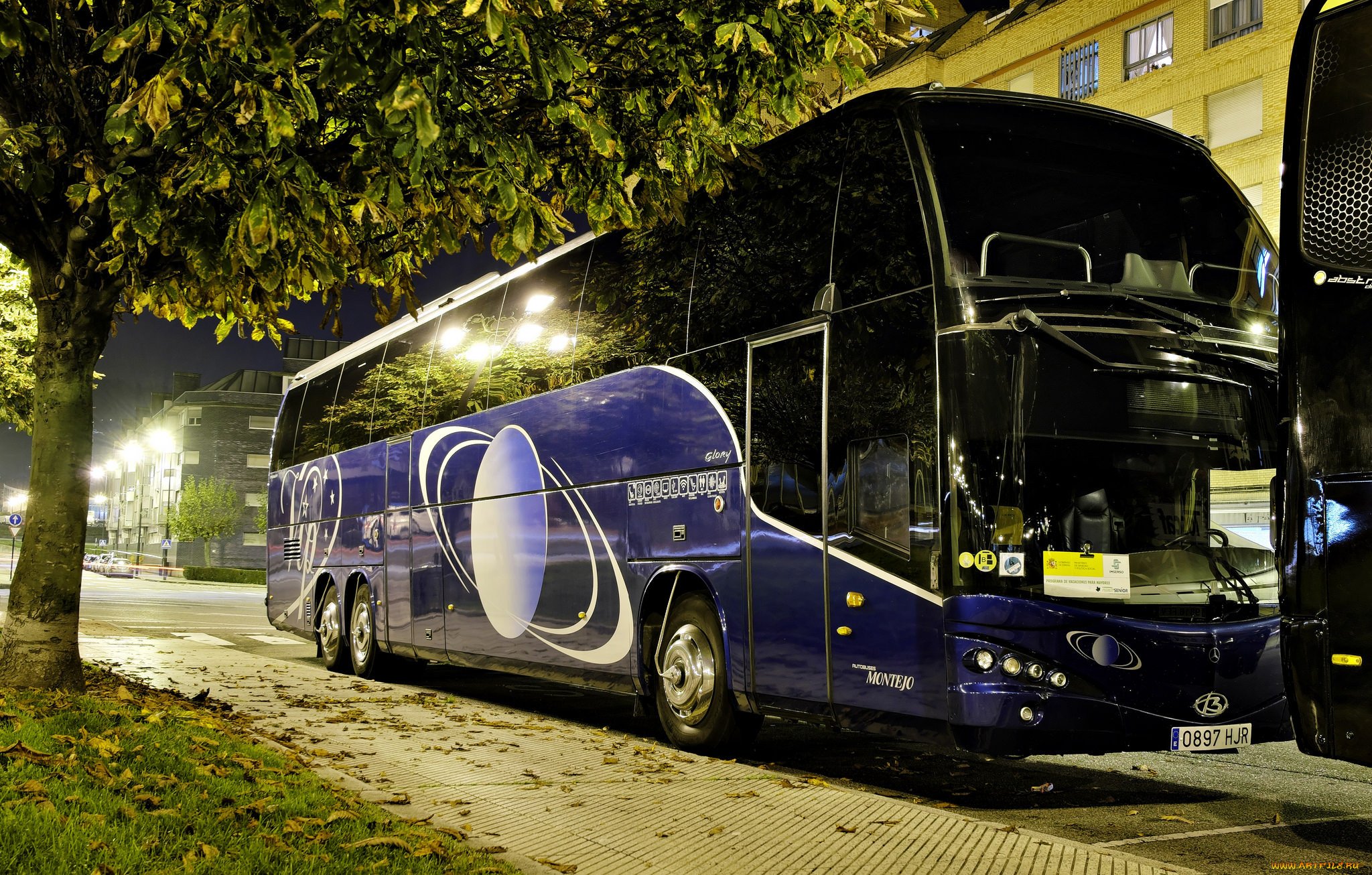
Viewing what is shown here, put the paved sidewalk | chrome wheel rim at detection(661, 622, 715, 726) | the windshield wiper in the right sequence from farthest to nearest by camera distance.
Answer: chrome wheel rim at detection(661, 622, 715, 726) → the windshield wiper → the paved sidewalk

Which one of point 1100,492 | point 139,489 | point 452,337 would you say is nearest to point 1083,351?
point 1100,492

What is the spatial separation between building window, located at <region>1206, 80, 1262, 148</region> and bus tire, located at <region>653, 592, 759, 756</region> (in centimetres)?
2740

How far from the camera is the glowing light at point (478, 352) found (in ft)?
43.0

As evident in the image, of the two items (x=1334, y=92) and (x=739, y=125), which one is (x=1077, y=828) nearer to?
(x=1334, y=92)

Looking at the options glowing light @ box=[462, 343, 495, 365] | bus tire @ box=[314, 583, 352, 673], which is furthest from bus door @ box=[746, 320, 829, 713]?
bus tire @ box=[314, 583, 352, 673]

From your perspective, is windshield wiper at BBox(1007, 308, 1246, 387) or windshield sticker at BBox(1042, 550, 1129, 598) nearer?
windshield sticker at BBox(1042, 550, 1129, 598)

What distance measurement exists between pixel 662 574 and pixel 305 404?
10452mm

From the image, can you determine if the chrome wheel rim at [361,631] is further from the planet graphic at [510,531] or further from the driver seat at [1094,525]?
the driver seat at [1094,525]

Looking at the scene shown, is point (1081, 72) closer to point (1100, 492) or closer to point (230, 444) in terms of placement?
point (1100, 492)

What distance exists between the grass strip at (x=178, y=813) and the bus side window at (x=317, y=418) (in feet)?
31.1

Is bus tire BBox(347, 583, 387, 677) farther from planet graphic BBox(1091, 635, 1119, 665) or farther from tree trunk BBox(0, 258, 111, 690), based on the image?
planet graphic BBox(1091, 635, 1119, 665)

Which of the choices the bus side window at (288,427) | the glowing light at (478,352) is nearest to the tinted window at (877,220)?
the glowing light at (478,352)

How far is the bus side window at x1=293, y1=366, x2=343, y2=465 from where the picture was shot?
1772 centimetres

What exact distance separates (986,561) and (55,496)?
7.28m
